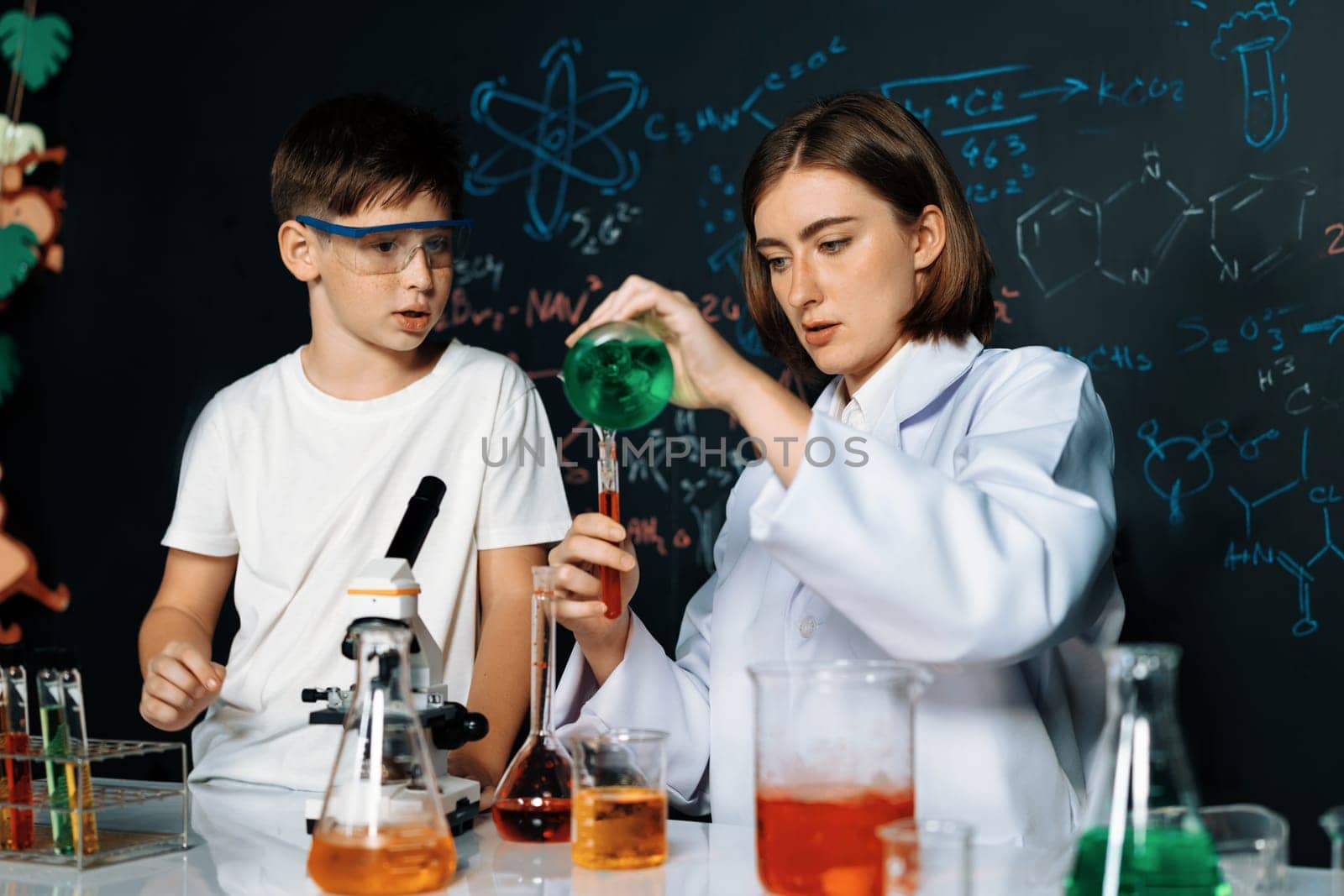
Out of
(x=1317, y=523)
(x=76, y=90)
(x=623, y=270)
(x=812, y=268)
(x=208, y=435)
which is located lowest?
(x=1317, y=523)

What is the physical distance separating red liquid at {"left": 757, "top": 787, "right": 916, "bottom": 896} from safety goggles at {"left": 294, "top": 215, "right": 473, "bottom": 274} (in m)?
1.24

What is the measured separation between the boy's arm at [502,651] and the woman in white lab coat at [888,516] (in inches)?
12.6

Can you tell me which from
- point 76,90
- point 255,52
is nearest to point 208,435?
point 255,52

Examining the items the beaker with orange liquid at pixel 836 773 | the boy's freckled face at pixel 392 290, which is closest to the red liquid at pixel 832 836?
the beaker with orange liquid at pixel 836 773

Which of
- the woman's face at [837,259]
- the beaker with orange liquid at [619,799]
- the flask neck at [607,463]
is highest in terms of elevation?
the woman's face at [837,259]

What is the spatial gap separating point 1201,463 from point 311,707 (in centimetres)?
174

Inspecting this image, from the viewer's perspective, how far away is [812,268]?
1.71 meters

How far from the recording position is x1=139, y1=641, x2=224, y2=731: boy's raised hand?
1.54 metres

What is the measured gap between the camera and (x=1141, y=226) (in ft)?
8.59

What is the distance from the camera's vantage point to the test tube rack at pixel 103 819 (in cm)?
122

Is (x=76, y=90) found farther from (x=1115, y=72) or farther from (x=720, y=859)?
(x=720, y=859)

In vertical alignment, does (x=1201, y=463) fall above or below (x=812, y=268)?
below

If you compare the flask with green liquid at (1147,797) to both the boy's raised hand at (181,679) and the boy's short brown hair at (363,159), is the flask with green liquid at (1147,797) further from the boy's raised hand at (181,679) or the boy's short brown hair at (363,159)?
the boy's short brown hair at (363,159)

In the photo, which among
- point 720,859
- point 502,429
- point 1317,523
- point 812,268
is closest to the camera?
point 720,859
